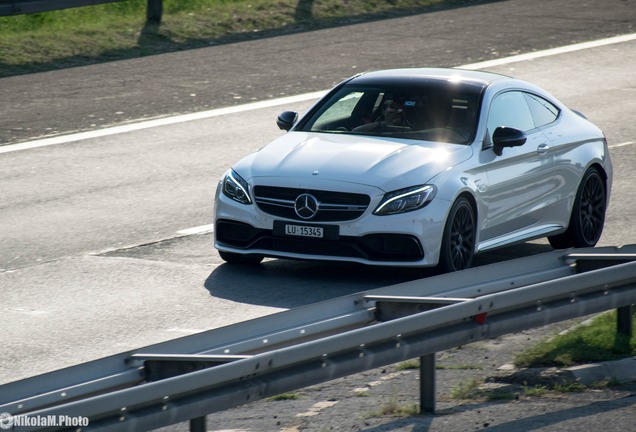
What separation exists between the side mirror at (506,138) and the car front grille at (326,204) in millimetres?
1454

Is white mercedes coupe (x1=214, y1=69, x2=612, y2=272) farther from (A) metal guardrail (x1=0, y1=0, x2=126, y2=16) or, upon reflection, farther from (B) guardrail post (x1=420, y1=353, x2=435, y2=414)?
(A) metal guardrail (x1=0, y1=0, x2=126, y2=16)

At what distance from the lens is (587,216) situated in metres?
12.5

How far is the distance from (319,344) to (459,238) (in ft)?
15.3

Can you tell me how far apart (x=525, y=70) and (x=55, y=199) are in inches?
395

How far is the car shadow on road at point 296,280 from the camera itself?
34.2 ft

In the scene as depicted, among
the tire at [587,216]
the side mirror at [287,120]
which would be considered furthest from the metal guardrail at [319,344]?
the side mirror at [287,120]

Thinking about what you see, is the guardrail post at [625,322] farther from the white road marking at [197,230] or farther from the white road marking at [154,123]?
the white road marking at [154,123]

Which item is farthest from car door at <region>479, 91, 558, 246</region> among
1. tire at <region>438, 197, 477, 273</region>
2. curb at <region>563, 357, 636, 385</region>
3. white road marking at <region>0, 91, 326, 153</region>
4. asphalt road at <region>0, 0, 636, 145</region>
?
asphalt road at <region>0, 0, 636, 145</region>

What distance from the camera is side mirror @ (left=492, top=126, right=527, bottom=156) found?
11.3 m

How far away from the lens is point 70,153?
16.4 meters

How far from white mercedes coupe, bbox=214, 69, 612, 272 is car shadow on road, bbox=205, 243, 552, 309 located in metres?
0.21

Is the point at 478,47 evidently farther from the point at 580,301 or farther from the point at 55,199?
the point at 580,301

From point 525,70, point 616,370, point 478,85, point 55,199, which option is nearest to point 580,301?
point 616,370

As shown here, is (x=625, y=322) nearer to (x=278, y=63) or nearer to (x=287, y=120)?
(x=287, y=120)
